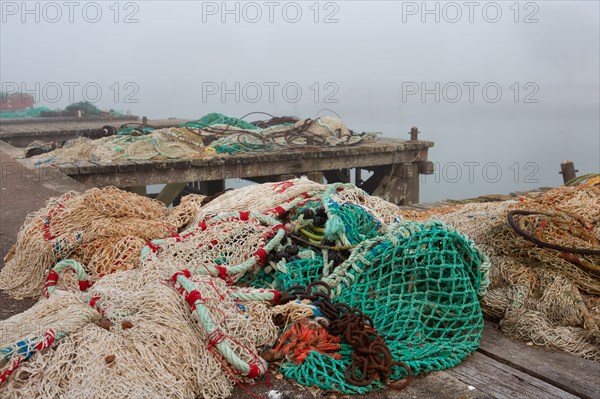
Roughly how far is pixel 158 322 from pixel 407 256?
1310 millimetres

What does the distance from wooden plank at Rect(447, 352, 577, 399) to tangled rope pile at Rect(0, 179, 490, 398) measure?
77 millimetres

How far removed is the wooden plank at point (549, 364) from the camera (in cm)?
289

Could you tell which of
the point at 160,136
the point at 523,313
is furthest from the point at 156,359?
the point at 160,136

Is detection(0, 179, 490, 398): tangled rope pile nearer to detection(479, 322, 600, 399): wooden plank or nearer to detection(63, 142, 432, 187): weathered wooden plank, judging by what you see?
detection(479, 322, 600, 399): wooden plank

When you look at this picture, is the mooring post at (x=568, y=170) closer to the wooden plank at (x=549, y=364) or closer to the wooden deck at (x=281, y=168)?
the wooden deck at (x=281, y=168)

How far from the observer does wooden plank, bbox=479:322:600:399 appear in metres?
2.89

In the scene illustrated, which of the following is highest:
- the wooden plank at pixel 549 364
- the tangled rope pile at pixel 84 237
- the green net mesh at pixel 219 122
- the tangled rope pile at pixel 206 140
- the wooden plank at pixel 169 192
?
the green net mesh at pixel 219 122

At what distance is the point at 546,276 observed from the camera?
370 centimetres

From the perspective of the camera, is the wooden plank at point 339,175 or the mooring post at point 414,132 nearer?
the mooring post at point 414,132

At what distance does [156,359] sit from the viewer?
2615 mm

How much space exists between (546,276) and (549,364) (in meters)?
0.71

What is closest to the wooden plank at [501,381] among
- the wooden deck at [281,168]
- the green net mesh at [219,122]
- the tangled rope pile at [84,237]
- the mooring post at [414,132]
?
the tangled rope pile at [84,237]

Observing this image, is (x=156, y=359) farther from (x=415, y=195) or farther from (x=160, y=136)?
(x=415, y=195)

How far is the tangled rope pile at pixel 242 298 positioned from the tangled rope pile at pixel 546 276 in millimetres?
314
